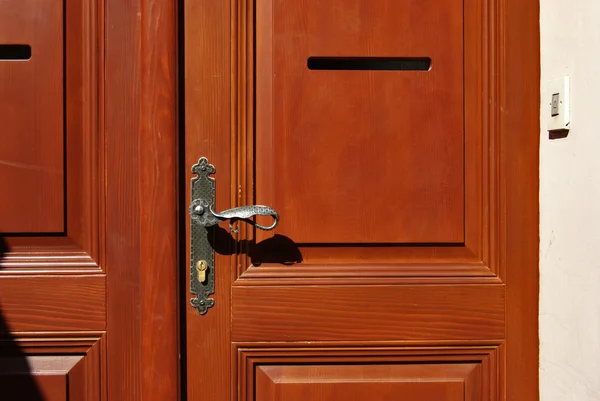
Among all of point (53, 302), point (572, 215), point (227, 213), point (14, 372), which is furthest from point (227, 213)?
point (572, 215)

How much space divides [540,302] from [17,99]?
1181 mm

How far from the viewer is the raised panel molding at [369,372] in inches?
50.4

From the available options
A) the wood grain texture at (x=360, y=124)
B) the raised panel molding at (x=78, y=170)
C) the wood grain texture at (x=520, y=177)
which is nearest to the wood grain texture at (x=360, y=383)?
the wood grain texture at (x=520, y=177)

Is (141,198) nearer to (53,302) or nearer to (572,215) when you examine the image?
(53,302)

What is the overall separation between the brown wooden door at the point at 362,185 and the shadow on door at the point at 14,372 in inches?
13.2

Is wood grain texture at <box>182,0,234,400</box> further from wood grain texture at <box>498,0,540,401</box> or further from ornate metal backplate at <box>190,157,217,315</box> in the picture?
wood grain texture at <box>498,0,540,401</box>

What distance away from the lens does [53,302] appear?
4.17ft

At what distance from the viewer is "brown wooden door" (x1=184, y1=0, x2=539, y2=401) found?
1270mm

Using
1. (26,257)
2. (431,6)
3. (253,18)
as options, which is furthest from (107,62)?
(431,6)

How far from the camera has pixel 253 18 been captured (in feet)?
4.17

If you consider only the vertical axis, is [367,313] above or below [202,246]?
below

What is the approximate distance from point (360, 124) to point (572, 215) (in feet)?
1.50

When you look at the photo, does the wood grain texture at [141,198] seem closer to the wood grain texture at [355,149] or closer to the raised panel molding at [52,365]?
the raised panel molding at [52,365]

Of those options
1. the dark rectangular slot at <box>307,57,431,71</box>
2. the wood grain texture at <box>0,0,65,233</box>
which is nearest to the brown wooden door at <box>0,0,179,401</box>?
the wood grain texture at <box>0,0,65,233</box>
